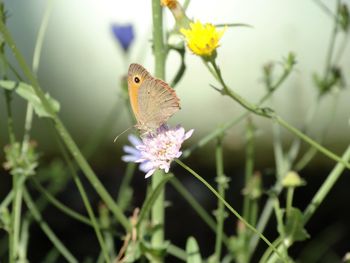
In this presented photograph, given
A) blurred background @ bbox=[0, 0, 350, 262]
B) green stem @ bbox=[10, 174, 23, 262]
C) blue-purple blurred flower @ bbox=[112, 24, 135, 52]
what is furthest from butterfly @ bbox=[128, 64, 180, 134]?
blurred background @ bbox=[0, 0, 350, 262]

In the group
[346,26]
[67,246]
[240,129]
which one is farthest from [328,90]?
[67,246]

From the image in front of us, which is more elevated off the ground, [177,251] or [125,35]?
[125,35]

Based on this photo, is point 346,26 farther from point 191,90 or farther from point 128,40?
point 191,90

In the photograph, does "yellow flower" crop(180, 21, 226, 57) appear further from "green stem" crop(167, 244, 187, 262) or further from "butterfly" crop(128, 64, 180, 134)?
"green stem" crop(167, 244, 187, 262)

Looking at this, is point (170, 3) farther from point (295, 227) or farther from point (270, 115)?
point (295, 227)

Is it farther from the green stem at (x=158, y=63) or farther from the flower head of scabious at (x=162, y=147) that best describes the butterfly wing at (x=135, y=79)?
the green stem at (x=158, y=63)

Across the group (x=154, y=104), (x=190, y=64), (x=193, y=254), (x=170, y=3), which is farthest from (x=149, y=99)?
(x=190, y=64)
